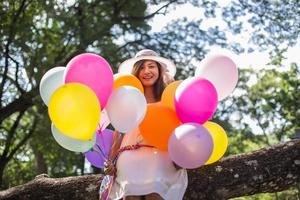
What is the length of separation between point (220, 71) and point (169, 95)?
1.31 ft

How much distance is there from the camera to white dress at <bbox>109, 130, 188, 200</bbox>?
2.87 m

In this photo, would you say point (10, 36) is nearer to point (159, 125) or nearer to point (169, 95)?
point (169, 95)

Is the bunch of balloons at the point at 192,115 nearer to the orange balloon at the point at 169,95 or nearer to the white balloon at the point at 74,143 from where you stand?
the orange balloon at the point at 169,95

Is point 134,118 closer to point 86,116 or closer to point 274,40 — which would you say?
point 86,116

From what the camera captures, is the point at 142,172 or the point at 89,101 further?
the point at 142,172

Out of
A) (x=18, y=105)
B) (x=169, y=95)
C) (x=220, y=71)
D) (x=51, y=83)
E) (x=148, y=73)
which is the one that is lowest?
(x=18, y=105)

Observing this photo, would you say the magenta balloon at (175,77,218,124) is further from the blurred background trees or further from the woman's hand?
the blurred background trees

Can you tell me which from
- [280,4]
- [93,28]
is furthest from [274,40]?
[93,28]

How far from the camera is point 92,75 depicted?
2891 mm

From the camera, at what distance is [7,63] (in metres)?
11.5

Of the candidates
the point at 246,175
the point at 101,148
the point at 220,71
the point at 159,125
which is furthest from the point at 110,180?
the point at 246,175

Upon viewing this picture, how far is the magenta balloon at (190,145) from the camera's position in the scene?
2.63 metres

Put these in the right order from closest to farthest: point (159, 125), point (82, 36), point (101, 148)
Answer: point (159, 125), point (101, 148), point (82, 36)

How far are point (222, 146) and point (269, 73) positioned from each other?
16813 mm
